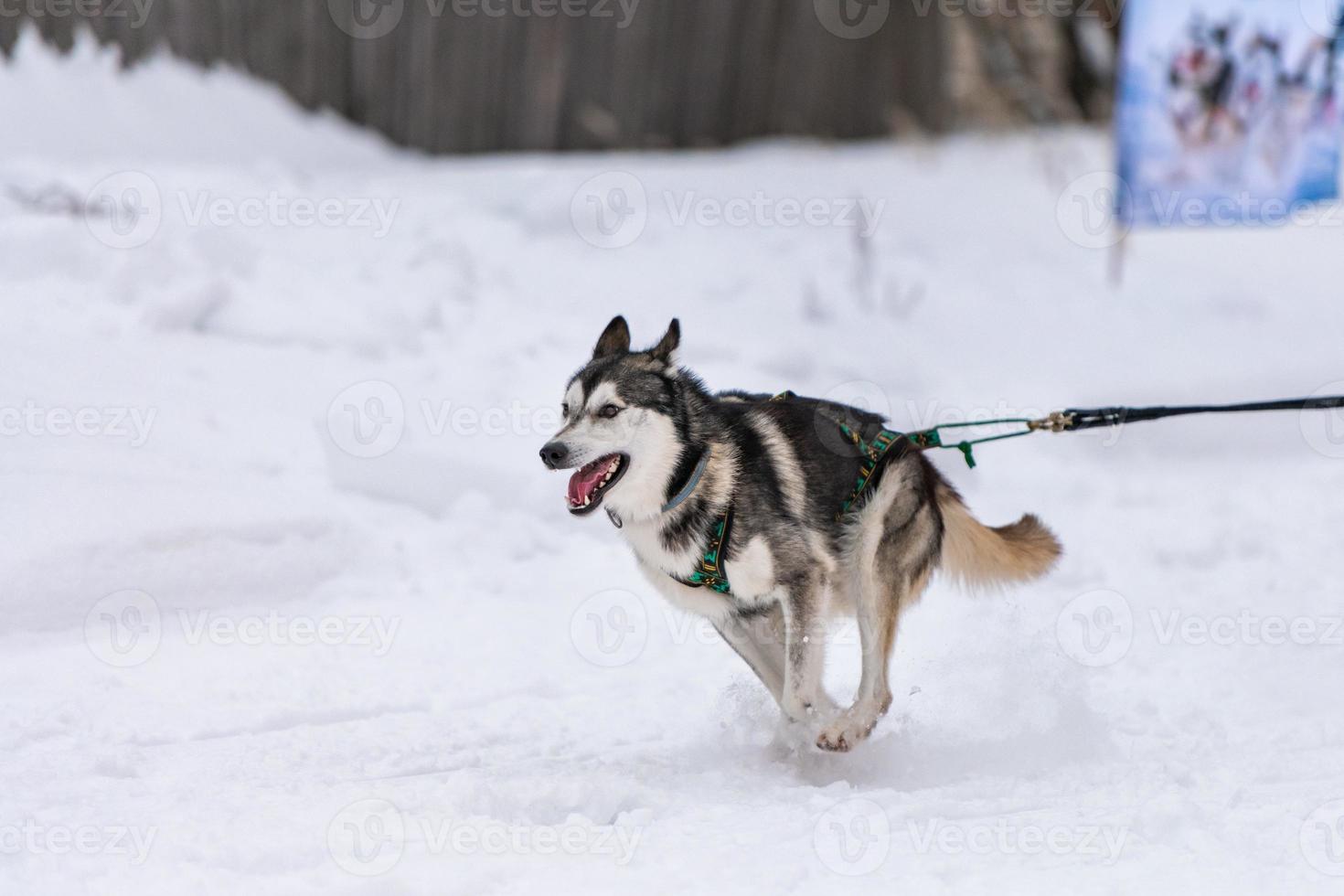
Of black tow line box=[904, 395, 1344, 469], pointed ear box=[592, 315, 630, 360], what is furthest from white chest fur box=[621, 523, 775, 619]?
black tow line box=[904, 395, 1344, 469]

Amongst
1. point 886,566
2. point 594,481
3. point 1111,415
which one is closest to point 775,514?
point 886,566

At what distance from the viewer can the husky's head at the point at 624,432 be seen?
365cm

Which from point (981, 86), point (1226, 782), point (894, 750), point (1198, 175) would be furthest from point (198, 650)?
point (981, 86)

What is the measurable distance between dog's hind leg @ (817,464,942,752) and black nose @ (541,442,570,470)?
1.02 meters

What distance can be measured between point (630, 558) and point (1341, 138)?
5.08 m

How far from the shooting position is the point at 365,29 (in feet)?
29.3

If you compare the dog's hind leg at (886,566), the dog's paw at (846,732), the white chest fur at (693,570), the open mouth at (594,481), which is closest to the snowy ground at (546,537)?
the dog's paw at (846,732)

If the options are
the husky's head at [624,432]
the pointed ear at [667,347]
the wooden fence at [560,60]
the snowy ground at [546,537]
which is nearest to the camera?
the snowy ground at [546,537]

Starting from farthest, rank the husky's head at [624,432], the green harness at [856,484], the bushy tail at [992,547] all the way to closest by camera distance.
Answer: the bushy tail at [992,547] < the green harness at [856,484] < the husky's head at [624,432]

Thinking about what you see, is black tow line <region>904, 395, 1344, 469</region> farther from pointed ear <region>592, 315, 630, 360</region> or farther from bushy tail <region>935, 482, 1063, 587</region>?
pointed ear <region>592, 315, 630, 360</region>

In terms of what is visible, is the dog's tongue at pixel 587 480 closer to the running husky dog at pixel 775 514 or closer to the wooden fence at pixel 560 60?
the running husky dog at pixel 775 514

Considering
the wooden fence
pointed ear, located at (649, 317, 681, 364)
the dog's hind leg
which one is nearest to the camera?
pointed ear, located at (649, 317, 681, 364)

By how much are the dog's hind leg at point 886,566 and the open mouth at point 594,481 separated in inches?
32.8

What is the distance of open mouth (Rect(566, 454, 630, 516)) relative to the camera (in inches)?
143
